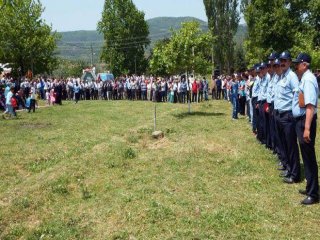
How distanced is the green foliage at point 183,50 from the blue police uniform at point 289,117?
11550 millimetres

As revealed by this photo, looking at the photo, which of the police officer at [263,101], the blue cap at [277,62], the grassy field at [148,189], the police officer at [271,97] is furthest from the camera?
the police officer at [263,101]

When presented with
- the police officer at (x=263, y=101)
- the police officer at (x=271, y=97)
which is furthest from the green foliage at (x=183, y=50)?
the police officer at (x=271, y=97)

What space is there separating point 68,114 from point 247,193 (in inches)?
636

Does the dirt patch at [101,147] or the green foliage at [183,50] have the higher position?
the green foliage at [183,50]

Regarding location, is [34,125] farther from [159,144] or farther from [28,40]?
[28,40]

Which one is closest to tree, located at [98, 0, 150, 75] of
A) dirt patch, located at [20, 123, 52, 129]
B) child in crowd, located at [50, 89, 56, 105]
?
child in crowd, located at [50, 89, 56, 105]

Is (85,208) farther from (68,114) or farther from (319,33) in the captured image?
(319,33)

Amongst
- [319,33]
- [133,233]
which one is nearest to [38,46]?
[319,33]

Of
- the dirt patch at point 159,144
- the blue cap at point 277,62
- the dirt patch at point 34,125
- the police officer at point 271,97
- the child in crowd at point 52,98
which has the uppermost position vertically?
the blue cap at point 277,62

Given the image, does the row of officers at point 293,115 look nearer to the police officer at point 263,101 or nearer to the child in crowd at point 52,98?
the police officer at point 263,101

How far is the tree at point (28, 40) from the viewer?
39909 millimetres

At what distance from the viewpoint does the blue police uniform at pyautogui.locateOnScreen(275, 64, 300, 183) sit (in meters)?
7.94

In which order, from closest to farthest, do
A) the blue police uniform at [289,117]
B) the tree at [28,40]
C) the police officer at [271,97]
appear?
the blue police uniform at [289,117] → the police officer at [271,97] → the tree at [28,40]

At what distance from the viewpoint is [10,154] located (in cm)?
1246
